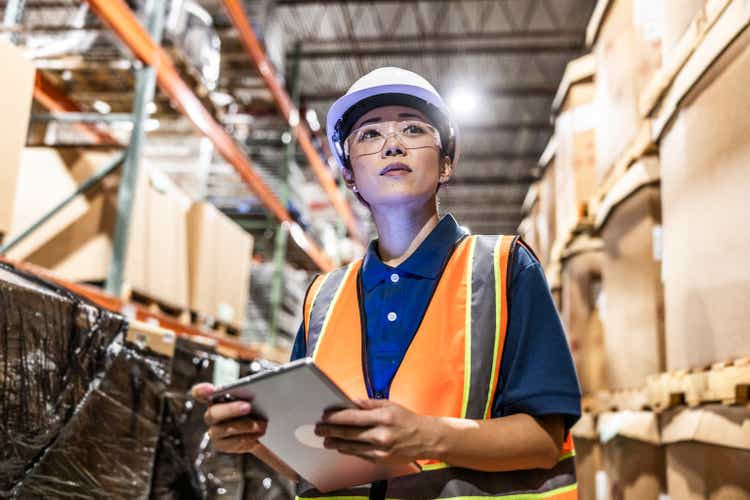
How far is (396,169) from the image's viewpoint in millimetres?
1578

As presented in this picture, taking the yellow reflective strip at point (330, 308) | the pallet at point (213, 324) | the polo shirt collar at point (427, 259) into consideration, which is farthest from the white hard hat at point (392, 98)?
the pallet at point (213, 324)

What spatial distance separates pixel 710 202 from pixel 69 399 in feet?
6.92

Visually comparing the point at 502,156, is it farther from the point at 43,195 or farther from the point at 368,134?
the point at 368,134

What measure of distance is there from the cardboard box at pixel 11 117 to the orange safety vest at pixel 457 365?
237 centimetres

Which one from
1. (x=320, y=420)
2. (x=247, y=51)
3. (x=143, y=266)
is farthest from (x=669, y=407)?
(x=247, y=51)

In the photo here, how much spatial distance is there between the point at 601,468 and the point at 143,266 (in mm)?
3262

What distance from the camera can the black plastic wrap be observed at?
1921 mm

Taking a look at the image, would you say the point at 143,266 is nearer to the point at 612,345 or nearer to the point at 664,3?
the point at 612,345

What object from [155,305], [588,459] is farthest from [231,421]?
[155,305]

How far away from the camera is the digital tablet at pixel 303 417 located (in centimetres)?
103

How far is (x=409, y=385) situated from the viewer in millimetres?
→ 1354

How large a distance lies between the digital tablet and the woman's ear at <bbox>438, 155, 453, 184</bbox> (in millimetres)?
762

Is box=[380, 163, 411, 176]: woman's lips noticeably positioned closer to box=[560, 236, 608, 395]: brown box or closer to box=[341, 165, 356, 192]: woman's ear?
box=[341, 165, 356, 192]: woman's ear

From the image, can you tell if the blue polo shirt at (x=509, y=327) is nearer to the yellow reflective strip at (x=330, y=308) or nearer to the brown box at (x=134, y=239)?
the yellow reflective strip at (x=330, y=308)
